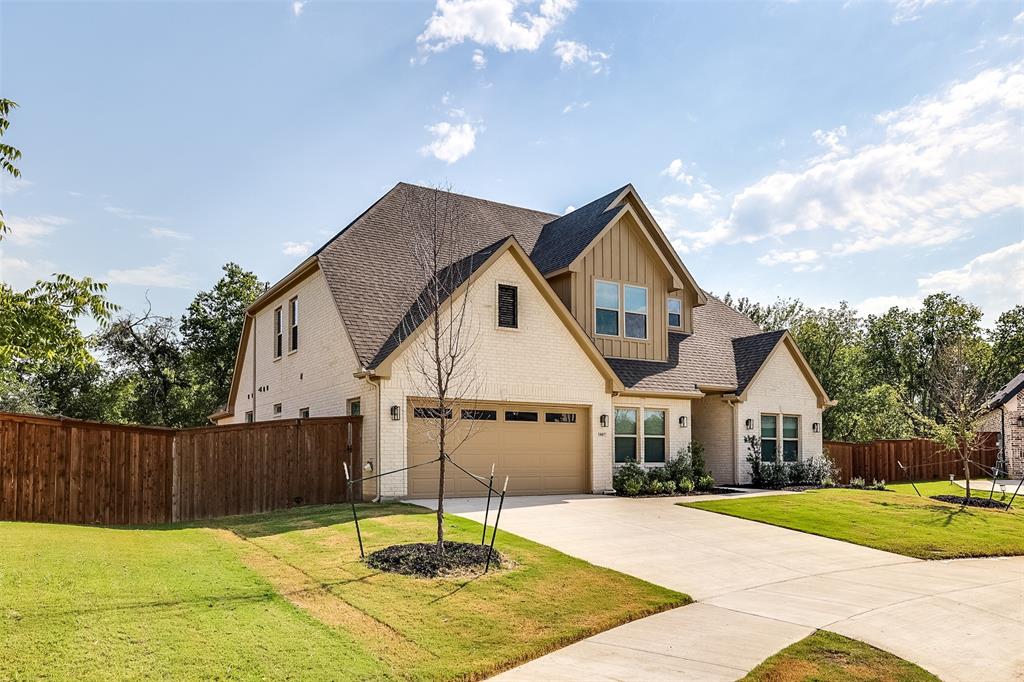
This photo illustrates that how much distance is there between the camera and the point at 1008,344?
5578cm

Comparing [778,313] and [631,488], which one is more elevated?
[778,313]

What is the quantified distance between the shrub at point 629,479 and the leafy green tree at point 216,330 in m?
27.4

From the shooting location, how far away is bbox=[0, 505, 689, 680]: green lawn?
6157 millimetres

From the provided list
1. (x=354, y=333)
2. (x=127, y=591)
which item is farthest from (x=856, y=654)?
(x=354, y=333)

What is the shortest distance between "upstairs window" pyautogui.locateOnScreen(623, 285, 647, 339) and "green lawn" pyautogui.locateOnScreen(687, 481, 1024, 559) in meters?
6.48

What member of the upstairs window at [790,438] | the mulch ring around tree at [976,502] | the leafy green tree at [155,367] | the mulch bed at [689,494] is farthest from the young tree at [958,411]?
the leafy green tree at [155,367]

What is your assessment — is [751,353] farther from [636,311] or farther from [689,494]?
[689,494]

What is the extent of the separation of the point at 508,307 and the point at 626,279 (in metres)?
5.48

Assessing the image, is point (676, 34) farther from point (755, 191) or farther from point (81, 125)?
point (81, 125)

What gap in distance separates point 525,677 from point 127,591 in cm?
421

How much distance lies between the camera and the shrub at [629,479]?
2002 centimetres

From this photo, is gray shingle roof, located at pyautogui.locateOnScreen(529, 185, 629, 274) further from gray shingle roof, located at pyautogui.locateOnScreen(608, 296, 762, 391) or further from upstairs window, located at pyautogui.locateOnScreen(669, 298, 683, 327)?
upstairs window, located at pyautogui.locateOnScreen(669, 298, 683, 327)

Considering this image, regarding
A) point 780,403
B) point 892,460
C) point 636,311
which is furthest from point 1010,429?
point 636,311

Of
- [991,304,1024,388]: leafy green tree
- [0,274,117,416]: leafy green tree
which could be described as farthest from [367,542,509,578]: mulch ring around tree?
[991,304,1024,388]: leafy green tree
